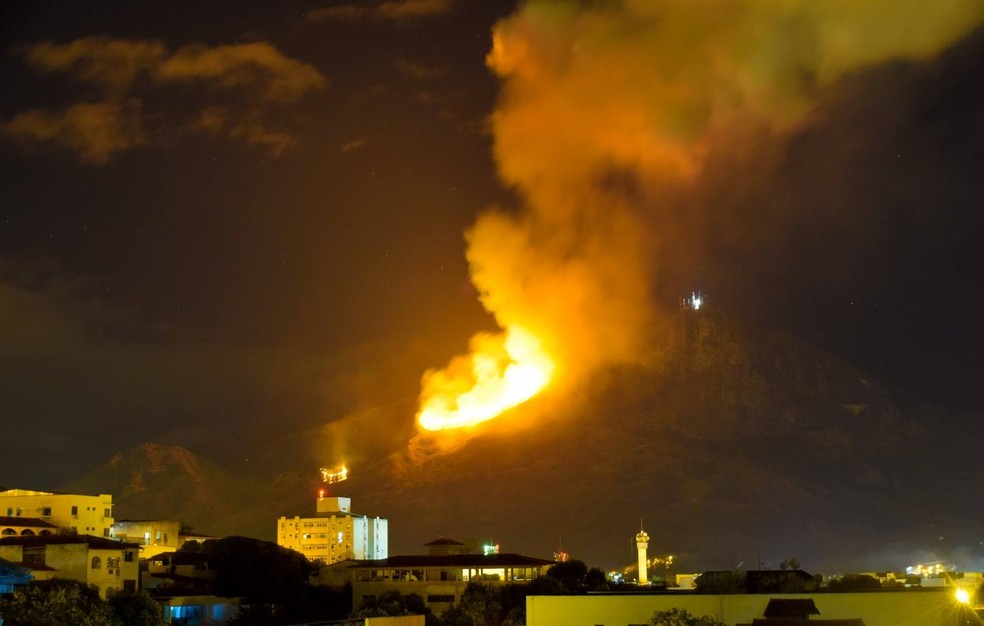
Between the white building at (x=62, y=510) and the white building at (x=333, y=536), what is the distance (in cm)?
6000

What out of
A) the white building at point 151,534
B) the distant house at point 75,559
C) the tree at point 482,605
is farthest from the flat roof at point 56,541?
the white building at point 151,534

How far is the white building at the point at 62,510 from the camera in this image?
102312 millimetres

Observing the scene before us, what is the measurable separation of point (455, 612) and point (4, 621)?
4119cm

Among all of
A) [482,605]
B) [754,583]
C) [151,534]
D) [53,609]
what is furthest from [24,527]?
[754,583]

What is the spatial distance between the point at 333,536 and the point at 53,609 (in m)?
113

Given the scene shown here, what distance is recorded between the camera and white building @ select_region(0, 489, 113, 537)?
102m

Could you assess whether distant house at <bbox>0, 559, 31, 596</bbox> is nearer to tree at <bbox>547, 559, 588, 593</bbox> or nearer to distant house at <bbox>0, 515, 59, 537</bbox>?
distant house at <bbox>0, 515, 59, 537</bbox>

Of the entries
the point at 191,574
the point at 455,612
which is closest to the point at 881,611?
the point at 455,612

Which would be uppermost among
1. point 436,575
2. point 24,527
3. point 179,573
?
point 24,527

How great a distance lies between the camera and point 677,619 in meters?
54.6

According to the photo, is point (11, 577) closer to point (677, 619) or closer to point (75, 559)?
point (75, 559)

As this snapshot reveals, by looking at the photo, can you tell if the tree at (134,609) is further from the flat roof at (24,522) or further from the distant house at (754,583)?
the distant house at (754,583)

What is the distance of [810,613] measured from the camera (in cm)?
5678

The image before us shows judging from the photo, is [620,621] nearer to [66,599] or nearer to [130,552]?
[66,599]
